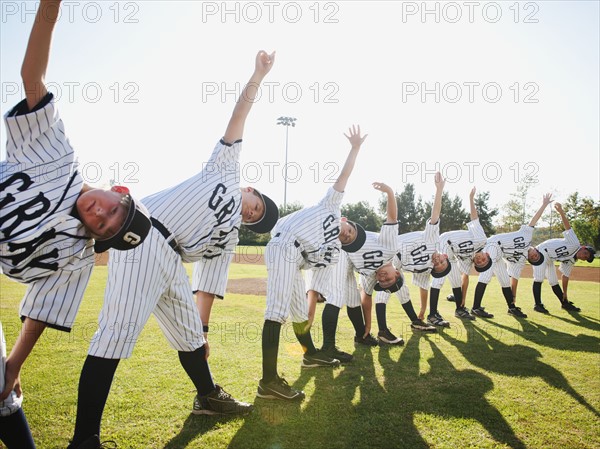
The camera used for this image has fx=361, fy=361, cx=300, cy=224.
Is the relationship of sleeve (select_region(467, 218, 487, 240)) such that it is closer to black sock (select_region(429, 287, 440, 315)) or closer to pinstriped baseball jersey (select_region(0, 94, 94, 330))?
black sock (select_region(429, 287, 440, 315))

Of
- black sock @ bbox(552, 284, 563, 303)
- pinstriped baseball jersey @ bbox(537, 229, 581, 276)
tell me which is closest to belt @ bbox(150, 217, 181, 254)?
black sock @ bbox(552, 284, 563, 303)

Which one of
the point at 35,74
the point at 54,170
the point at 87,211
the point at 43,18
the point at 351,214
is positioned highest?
the point at 43,18

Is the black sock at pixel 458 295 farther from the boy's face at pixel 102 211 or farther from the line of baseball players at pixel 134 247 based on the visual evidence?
the boy's face at pixel 102 211

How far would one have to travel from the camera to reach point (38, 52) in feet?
4.92

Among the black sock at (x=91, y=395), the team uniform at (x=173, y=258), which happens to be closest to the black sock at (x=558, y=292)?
the team uniform at (x=173, y=258)

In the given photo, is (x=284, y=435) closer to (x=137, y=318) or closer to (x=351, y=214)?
(x=137, y=318)

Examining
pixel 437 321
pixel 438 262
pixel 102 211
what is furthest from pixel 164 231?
pixel 437 321

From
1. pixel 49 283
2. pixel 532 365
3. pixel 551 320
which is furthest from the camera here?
pixel 551 320

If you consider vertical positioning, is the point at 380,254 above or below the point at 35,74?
below

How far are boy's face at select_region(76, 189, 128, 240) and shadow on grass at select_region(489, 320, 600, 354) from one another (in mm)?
5857

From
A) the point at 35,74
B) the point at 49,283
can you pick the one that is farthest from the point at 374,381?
the point at 35,74

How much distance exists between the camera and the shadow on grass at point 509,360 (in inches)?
146

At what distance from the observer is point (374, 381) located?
365cm

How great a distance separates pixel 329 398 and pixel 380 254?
2187mm
